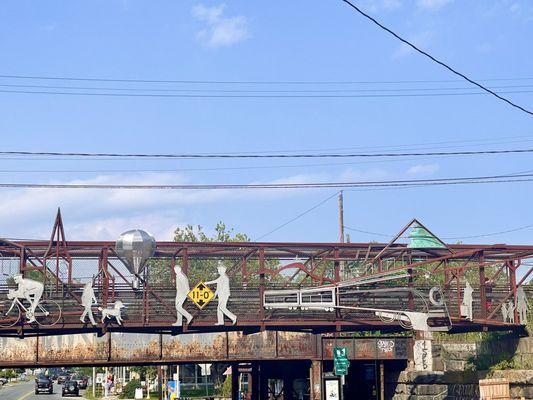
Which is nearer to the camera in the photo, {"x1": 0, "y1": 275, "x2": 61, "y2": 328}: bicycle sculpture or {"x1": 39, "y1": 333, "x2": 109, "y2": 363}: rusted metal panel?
{"x1": 0, "y1": 275, "x2": 61, "y2": 328}: bicycle sculpture

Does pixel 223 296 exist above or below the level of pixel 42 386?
above

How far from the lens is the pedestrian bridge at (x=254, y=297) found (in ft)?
99.4

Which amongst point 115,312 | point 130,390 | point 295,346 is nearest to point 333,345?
point 295,346

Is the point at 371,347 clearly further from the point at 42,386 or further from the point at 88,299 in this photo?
the point at 42,386

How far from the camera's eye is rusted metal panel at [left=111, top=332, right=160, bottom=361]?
1380 inches

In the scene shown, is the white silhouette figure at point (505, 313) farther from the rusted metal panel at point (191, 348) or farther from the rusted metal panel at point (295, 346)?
the rusted metal panel at point (191, 348)

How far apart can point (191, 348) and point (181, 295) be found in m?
5.66

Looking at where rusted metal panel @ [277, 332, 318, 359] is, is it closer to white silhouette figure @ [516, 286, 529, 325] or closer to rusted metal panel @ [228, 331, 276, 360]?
rusted metal panel @ [228, 331, 276, 360]

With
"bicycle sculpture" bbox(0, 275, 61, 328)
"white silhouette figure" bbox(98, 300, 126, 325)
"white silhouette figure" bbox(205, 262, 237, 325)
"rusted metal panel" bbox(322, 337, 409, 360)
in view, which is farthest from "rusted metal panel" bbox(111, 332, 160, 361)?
"rusted metal panel" bbox(322, 337, 409, 360)

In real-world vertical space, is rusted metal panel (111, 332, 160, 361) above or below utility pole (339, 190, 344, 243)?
below

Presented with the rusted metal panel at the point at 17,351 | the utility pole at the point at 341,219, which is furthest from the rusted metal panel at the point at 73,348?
the utility pole at the point at 341,219

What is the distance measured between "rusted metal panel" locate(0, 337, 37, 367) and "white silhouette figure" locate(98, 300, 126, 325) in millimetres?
6427

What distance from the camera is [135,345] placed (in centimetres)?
3528

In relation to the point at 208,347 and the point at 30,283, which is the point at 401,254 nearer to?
the point at 208,347
